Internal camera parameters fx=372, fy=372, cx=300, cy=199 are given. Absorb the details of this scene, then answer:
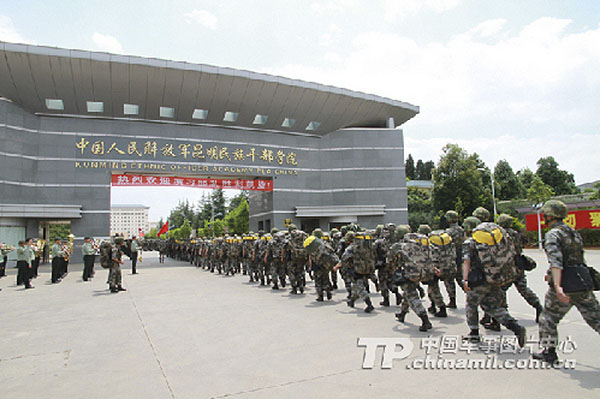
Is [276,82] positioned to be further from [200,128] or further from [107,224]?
[107,224]

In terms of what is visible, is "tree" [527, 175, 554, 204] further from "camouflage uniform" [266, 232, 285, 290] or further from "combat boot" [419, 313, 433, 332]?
"combat boot" [419, 313, 433, 332]

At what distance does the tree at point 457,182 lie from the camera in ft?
139

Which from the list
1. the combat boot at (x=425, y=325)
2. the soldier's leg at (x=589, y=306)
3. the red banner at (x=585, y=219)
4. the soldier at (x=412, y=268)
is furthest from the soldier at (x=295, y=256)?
the red banner at (x=585, y=219)

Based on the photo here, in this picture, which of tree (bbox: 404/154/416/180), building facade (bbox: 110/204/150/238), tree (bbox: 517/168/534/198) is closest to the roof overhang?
tree (bbox: 517/168/534/198)

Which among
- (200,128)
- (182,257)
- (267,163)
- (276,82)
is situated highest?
(276,82)

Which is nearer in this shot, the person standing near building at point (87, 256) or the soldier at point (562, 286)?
the soldier at point (562, 286)

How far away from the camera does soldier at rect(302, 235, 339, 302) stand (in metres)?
8.41

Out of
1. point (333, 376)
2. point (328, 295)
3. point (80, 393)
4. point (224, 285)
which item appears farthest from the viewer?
point (224, 285)

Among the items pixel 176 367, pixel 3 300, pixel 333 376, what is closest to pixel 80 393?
pixel 176 367

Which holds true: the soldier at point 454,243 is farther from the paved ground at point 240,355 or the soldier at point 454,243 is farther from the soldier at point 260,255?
the soldier at point 260,255

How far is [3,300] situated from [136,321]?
18.6 ft

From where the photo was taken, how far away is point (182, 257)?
29141mm

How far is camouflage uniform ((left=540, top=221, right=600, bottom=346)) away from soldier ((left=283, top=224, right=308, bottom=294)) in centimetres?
625

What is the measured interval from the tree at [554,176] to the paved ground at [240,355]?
56373mm
